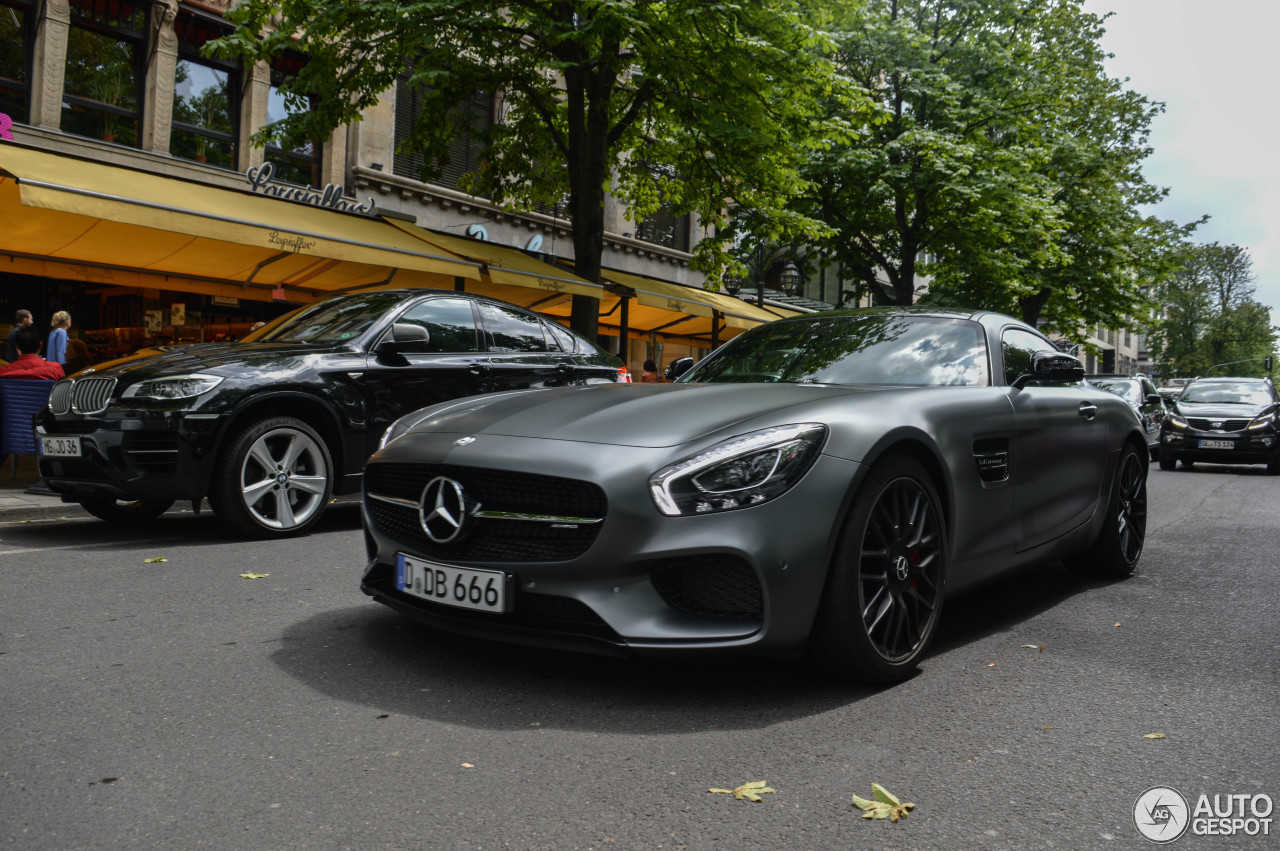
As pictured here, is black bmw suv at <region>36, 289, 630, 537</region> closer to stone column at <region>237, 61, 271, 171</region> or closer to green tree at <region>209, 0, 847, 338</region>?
green tree at <region>209, 0, 847, 338</region>

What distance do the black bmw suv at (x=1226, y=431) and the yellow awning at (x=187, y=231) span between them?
11.3 m

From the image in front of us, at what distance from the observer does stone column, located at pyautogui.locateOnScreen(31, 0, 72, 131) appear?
46.4 ft

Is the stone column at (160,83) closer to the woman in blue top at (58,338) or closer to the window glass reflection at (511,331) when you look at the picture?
the woman in blue top at (58,338)

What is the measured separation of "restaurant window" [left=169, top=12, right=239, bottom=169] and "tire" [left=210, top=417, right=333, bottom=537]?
37.7 feet

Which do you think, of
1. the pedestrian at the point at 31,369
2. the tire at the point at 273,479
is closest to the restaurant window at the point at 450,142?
the pedestrian at the point at 31,369

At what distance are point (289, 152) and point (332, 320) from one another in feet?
36.9

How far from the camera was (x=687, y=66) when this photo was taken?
44.0ft

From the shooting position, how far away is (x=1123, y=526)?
562 centimetres

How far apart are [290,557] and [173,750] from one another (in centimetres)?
309

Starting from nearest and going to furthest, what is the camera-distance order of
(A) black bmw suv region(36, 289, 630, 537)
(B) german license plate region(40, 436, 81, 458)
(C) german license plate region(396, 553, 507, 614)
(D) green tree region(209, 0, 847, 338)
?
1. (C) german license plate region(396, 553, 507, 614)
2. (A) black bmw suv region(36, 289, 630, 537)
3. (B) german license plate region(40, 436, 81, 458)
4. (D) green tree region(209, 0, 847, 338)

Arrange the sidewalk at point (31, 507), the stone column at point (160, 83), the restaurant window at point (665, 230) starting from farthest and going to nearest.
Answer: the restaurant window at point (665, 230)
the stone column at point (160, 83)
the sidewalk at point (31, 507)

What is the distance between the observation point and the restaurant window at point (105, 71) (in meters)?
14.8

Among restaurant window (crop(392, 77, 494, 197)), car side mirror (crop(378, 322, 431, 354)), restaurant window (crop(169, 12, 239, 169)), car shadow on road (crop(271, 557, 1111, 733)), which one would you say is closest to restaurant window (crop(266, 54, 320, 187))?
restaurant window (crop(169, 12, 239, 169))

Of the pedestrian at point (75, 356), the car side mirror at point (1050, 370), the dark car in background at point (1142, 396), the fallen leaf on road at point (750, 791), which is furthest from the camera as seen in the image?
the dark car in background at point (1142, 396)
